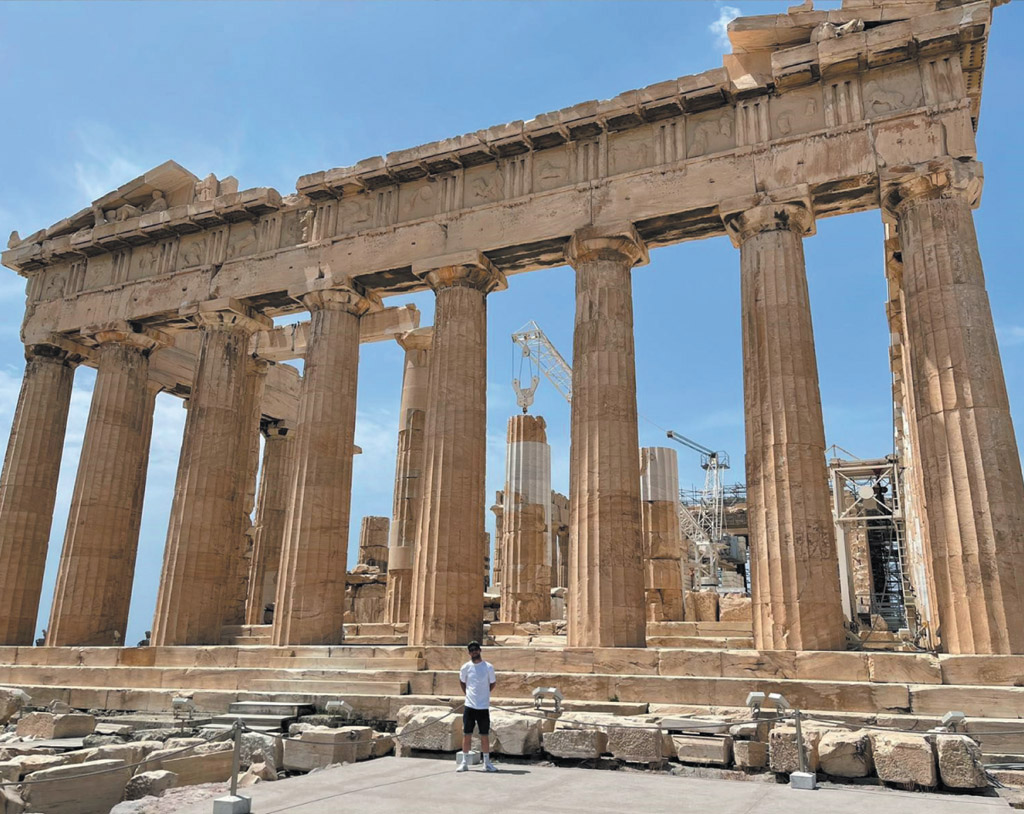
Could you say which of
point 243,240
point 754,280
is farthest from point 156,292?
point 754,280

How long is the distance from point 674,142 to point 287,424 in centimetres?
1771

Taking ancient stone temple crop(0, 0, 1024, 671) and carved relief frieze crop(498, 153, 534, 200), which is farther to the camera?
carved relief frieze crop(498, 153, 534, 200)

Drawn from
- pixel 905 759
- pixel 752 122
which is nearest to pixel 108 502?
pixel 752 122

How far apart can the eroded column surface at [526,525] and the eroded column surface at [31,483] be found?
1386cm

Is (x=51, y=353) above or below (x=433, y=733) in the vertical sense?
above

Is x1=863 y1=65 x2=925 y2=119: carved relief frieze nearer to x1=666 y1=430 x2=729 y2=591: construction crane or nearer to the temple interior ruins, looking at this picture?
the temple interior ruins

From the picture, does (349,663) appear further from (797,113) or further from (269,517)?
(797,113)

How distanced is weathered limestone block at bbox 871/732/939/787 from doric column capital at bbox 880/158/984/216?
986 centimetres

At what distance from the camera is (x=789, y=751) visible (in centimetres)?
873

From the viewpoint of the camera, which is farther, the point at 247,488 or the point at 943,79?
the point at 247,488

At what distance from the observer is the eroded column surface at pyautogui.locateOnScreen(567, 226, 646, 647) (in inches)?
576

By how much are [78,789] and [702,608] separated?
18888 mm

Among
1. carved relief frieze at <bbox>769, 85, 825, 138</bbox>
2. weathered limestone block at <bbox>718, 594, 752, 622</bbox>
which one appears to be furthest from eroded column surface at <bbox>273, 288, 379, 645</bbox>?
weathered limestone block at <bbox>718, 594, 752, 622</bbox>

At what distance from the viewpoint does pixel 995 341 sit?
13586 millimetres
